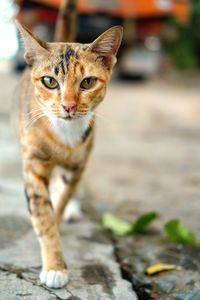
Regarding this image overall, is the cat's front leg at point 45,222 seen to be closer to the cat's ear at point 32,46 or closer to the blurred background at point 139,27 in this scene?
the cat's ear at point 32,46

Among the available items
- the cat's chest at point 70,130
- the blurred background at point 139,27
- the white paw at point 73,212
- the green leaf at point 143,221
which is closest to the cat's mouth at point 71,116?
the cat's chest at point 70,130

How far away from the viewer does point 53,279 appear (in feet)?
8.11

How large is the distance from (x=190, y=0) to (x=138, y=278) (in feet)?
36.5

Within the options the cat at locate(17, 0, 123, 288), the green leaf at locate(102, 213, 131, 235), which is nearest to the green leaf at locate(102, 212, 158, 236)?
the green leaf at locate(102, 213, 131, 235)

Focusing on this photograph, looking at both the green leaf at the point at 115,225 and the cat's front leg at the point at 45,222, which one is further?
the green leaf at the point at 115,225

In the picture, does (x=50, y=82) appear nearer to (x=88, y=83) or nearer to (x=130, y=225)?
(x=88, y=83)

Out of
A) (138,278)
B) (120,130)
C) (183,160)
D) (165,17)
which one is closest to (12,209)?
(138,278)

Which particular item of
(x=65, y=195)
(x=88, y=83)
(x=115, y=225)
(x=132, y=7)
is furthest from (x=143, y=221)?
(x=132, y=7)

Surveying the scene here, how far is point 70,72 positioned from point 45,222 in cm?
79

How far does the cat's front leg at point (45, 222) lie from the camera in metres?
2.52

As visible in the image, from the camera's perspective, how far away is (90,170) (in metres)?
4.91

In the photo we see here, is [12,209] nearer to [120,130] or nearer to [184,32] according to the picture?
[120,130]

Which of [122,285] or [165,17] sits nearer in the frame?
[122,285]

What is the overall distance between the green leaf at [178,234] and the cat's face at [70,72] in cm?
92
